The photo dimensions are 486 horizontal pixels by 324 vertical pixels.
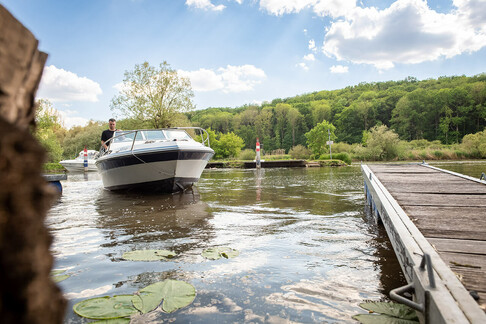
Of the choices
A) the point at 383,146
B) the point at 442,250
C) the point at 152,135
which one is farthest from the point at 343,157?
the point at 442,250

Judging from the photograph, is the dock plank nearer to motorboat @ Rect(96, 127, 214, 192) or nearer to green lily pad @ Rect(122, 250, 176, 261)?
green lily pad @ Rect(122, 250, 176, 261)

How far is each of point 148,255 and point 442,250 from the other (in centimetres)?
244

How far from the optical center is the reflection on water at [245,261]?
2.07m

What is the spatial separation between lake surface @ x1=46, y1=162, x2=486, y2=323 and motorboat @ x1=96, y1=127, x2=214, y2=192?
2.32m

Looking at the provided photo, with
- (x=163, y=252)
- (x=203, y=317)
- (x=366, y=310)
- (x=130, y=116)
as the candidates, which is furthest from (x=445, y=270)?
(x=130, y=116)

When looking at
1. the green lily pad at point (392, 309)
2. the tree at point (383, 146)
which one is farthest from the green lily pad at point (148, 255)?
the tree at point (383, 146)

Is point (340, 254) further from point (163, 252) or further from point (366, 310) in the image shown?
point (163, 252)

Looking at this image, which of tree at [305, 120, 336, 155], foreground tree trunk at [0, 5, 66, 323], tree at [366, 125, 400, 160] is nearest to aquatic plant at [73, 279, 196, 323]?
foreground tree trunk at [0, 5, 66, 323]

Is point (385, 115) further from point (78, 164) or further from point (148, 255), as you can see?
point (148, 255)

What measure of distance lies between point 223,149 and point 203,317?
40600 millimetres

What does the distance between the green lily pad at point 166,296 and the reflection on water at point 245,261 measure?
0.18 feet

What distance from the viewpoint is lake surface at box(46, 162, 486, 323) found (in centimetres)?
206

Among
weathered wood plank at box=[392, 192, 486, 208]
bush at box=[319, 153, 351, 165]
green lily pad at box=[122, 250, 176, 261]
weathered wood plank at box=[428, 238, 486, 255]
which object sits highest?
weathered wood plank at box=[392, 192, 486, 208]

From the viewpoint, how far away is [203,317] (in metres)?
1.93
